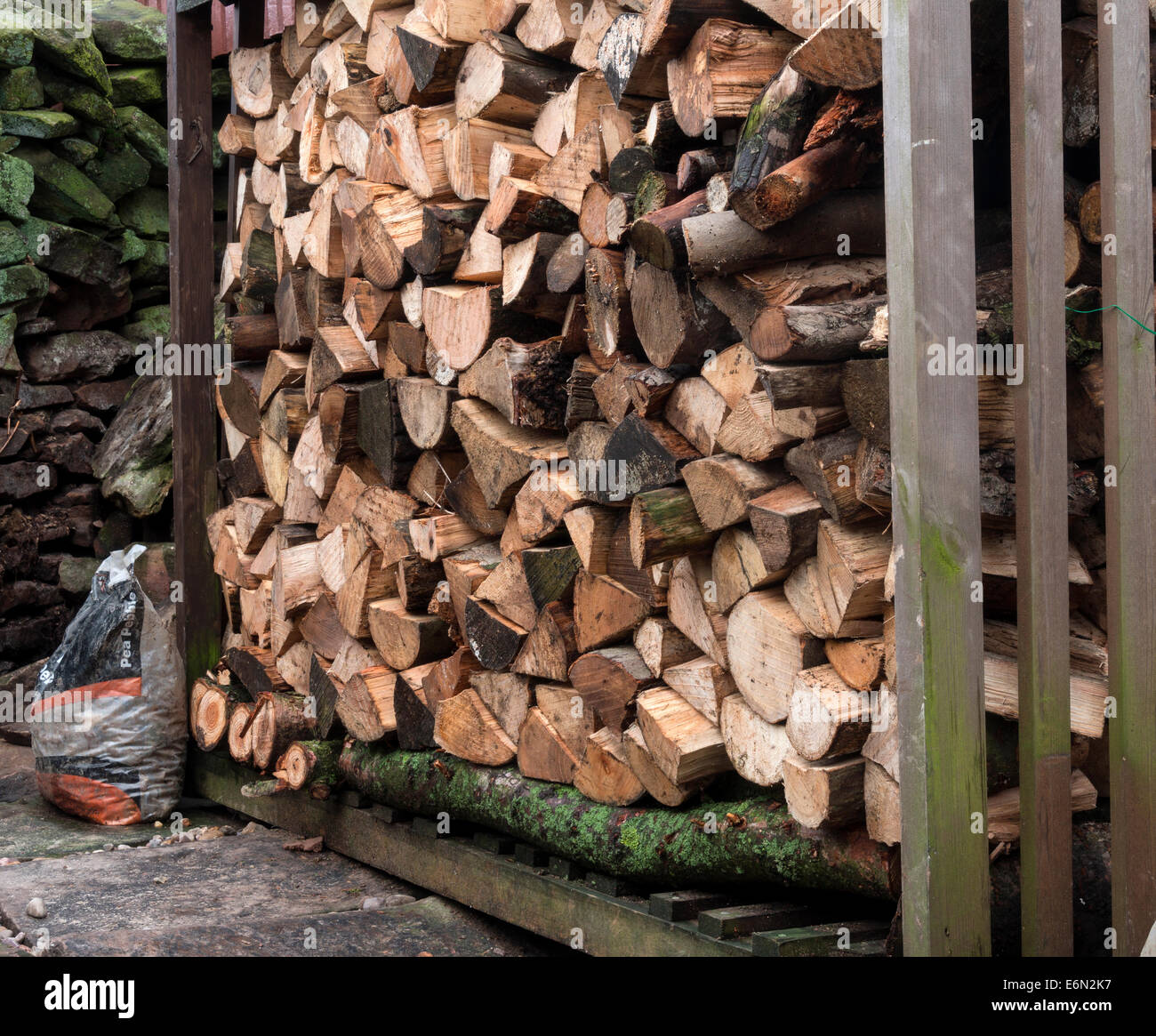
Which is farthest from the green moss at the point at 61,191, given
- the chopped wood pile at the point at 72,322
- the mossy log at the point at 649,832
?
the mossy log at the point at 649,832

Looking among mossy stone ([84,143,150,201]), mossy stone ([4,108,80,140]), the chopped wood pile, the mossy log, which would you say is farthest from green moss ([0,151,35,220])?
the mossy log

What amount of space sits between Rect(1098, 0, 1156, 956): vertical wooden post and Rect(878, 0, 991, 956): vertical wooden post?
0.73 feet

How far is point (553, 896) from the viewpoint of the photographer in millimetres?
3080

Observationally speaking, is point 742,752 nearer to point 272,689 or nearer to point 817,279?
point 817,279

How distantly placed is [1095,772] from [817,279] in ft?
3.33

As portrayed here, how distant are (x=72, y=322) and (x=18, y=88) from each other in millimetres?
998

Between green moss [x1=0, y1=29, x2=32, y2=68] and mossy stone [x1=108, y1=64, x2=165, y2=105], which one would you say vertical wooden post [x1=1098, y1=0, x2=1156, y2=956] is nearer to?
green moss [x1=0, y1=29, x2=32, y2=68]

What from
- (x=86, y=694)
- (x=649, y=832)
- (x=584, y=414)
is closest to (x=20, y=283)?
(x=86, y=694)

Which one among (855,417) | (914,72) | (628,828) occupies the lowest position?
(628,828)

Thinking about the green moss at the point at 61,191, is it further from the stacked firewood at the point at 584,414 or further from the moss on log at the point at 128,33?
the stacked firewood at the point at 584,414

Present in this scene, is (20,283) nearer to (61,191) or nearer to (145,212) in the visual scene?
(61,191)

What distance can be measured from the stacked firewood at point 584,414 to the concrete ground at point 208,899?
0.31 metres
